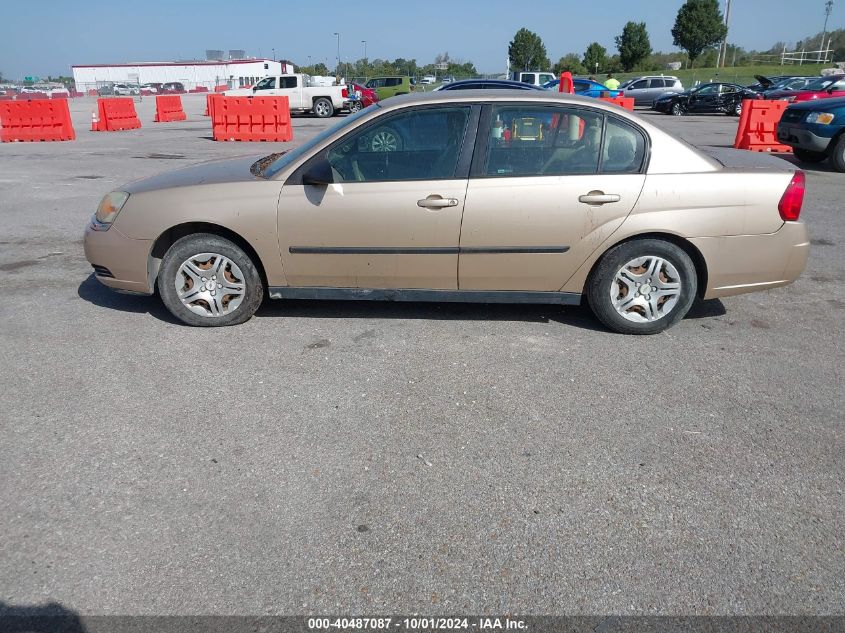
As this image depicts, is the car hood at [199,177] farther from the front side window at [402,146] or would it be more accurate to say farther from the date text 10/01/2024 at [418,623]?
the date text 10/01/2024 at [418,623]

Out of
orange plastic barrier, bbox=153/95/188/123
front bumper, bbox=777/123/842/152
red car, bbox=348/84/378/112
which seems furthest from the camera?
red car, bbox=348/84/378/112

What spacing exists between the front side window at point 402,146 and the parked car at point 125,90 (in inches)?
2591

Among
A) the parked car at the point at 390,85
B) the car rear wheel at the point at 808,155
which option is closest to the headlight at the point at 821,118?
the car rear wheel at the point at 808,155

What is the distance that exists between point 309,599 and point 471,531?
709 mm

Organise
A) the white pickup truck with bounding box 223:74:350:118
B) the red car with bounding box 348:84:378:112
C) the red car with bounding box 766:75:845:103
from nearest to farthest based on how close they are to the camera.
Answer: the red car with bounding box 766:75:845:103 → the white pickup truck with bounding box 223:74:350:118 → the red car with bounding box 348:84:378:112

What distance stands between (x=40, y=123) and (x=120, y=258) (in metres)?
17.4

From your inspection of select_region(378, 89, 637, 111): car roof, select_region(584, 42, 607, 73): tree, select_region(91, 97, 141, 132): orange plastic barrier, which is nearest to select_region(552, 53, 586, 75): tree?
select_region(584, 42, 607, 73): tree

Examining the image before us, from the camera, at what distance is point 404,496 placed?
9.84ft

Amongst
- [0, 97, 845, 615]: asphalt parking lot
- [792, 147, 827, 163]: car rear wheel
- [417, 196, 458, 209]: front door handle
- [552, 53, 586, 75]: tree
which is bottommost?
[0, 97, 845, 615]: asphalt parking lot

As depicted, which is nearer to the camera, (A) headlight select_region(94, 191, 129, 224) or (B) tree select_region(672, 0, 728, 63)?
(A) headlight select_region(94, 191, 129, 224)

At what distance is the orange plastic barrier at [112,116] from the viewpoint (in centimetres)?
2252

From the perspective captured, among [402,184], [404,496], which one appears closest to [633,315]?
[402,184]

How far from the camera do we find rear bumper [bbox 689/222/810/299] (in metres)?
4.62

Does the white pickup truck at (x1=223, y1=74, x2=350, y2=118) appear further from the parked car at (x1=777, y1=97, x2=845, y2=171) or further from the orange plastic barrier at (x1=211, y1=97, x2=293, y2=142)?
the parked car at (x1=777, y1=97, x2=845, y2=171)
